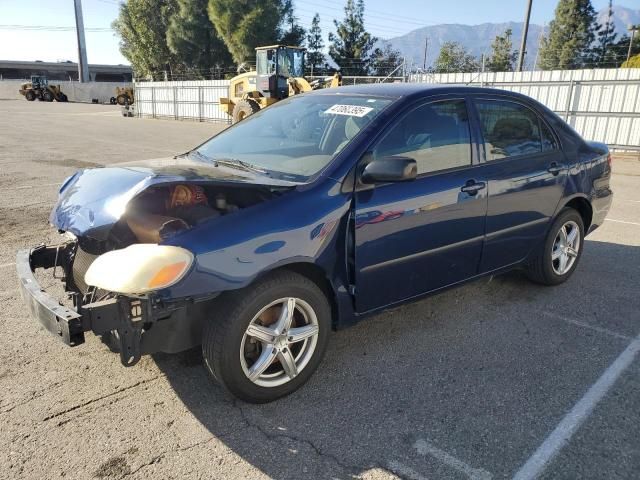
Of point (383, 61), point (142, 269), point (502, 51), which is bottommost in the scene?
point (142, 269)

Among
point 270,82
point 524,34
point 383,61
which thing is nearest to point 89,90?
point 383,61

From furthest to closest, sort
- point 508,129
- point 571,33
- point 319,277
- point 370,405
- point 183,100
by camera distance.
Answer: point 571,33
point 183,100
point 508,129
point 319,277
point 370,405

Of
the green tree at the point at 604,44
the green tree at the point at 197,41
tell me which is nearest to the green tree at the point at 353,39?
the green tree at the point at 197,41

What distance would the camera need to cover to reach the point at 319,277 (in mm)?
2992

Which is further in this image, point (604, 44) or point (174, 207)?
point (604, 44)

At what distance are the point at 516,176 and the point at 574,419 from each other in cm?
184

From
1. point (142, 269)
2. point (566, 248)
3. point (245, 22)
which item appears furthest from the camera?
point (245, 22)

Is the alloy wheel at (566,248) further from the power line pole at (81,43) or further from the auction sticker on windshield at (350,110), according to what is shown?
the power line pole at (81,43)

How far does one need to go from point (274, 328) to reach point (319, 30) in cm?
5434

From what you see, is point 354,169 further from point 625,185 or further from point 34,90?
point 34,90

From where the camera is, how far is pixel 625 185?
10.6 m

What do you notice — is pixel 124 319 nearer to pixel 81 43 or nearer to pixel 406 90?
pixel 406 90

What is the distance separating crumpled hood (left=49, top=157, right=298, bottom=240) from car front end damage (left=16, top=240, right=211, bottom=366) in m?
0.37

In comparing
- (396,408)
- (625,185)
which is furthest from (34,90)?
(396,408)
